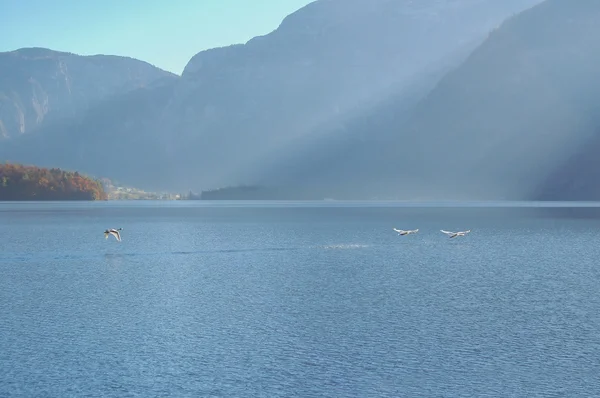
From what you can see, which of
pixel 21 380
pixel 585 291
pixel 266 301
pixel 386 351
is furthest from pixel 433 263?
pixel 21 380

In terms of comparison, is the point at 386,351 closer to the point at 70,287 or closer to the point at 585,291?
the point at 585,291

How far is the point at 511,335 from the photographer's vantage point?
33.0 m

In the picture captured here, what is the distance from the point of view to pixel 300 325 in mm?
35719

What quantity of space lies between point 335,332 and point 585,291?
20767 mm

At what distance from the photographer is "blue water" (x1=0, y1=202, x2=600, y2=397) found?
26094mm

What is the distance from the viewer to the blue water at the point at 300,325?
26.1m

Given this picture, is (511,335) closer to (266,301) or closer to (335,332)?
(335,332)

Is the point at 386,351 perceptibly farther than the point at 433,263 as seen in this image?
No

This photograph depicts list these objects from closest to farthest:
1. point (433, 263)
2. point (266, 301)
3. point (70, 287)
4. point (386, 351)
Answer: point (386, 351), point (266, 301), point (70, 287), point (433, 263)

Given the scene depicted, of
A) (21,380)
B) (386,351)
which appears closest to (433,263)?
(386,351)

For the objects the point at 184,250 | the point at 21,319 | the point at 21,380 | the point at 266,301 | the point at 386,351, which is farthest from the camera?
the point at 184,250

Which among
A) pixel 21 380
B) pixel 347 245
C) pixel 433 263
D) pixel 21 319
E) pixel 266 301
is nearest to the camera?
pixel 21 380

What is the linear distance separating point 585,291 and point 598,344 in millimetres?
15622

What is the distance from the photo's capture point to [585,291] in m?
45.7
